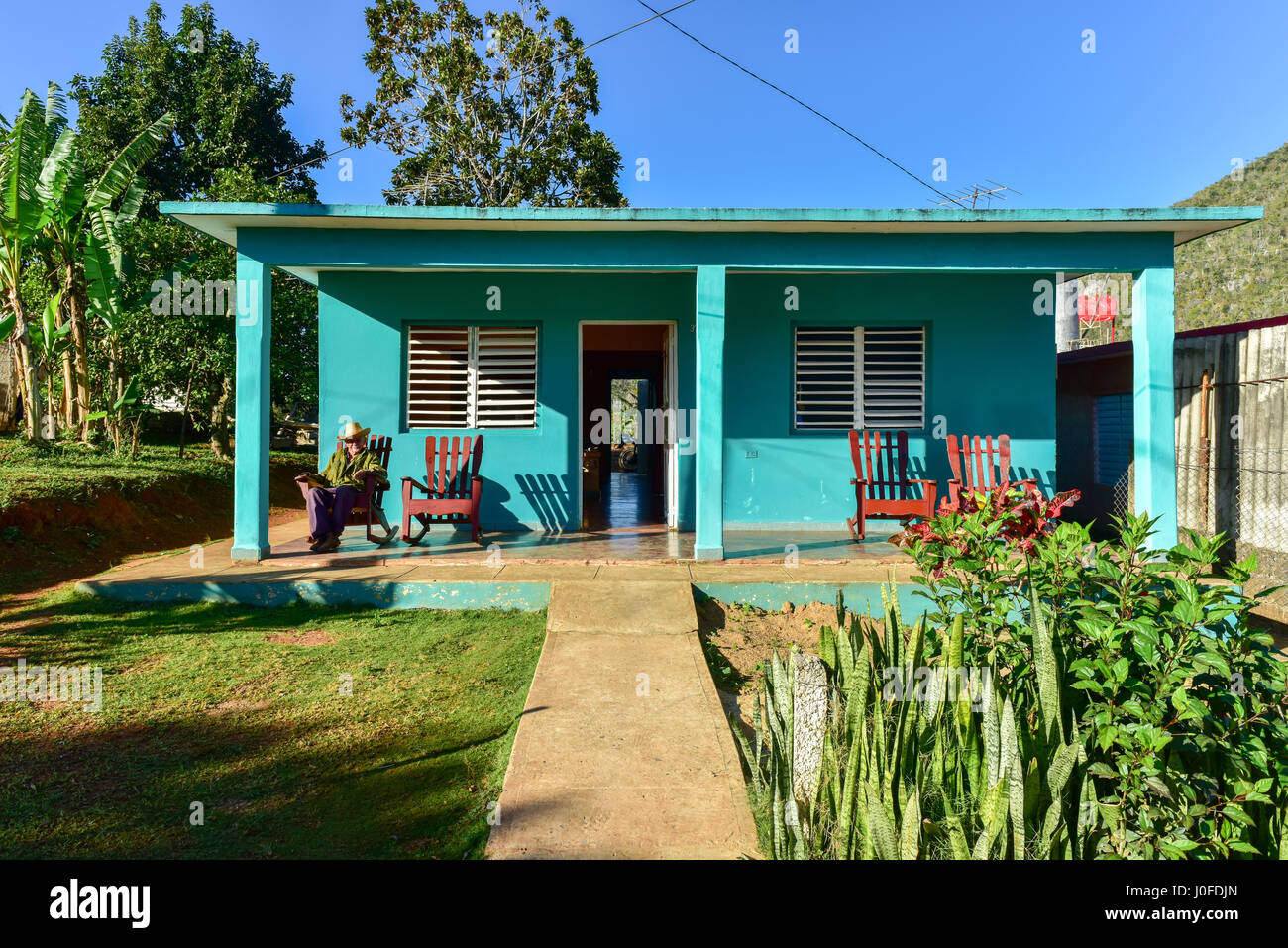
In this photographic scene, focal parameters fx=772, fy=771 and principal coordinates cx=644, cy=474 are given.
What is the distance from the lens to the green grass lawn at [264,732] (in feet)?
8.87

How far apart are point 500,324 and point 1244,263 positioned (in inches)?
1235

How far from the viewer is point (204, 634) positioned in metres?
4.98

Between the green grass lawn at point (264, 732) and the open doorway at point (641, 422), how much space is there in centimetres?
378

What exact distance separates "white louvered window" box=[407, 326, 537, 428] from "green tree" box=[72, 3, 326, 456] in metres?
5.38

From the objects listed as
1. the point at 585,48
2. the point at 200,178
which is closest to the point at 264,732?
the point at 585,48

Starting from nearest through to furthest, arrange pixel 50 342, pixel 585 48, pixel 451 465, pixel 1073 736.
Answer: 1. pixel 1073 736
2. pixel 451 465
3. pixel 50 342
4. pixel 585 48

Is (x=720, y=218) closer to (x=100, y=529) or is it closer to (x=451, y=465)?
(x=451, y=465)

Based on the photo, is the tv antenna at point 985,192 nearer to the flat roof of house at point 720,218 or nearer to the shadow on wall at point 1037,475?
the shadow on wall at point 1037,475

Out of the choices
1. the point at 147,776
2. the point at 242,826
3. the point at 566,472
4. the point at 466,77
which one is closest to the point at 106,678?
the point at 147,776

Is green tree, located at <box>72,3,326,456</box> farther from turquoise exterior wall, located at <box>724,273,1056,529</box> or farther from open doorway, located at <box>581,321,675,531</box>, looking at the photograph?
turquoise exterior wall, located at <box>724,273,1056,529</box>

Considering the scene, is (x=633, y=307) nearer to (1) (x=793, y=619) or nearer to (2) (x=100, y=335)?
(1) (x=793, y=619)

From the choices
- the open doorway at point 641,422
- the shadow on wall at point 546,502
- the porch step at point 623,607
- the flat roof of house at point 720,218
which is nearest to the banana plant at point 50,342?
the flat roof of house at point 720,218

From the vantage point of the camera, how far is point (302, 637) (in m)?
5.02
